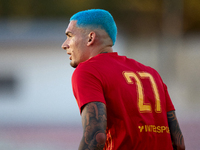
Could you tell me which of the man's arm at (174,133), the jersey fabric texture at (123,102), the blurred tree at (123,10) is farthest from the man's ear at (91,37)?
the blurred tree at (123,10)

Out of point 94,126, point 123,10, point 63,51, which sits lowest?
point 94,126

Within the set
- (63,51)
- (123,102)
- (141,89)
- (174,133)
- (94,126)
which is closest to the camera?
(94,126)

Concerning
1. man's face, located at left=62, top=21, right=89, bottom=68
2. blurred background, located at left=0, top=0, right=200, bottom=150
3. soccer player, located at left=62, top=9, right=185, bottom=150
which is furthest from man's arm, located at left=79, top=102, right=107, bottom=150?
blurred background, located at left=0, top=0, right=200, bottom=150

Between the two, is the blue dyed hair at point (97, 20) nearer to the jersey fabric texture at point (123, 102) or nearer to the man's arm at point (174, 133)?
the jersey fabric texture at point (123, 102)

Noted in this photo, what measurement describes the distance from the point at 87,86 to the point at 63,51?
37.8 feet

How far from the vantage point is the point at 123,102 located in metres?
1.70

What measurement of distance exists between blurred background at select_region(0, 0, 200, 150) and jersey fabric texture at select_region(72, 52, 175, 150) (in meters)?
9.72

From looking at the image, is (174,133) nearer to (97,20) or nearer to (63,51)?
(97,20)

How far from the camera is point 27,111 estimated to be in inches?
451

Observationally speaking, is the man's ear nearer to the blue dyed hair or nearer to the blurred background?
the blue dyed hair

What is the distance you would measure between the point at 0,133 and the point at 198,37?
380 inches

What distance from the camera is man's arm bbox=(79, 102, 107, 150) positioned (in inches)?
61.4

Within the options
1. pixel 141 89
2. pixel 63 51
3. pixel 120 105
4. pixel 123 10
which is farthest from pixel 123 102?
pixel 123 10

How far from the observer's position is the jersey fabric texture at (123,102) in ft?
5.43
